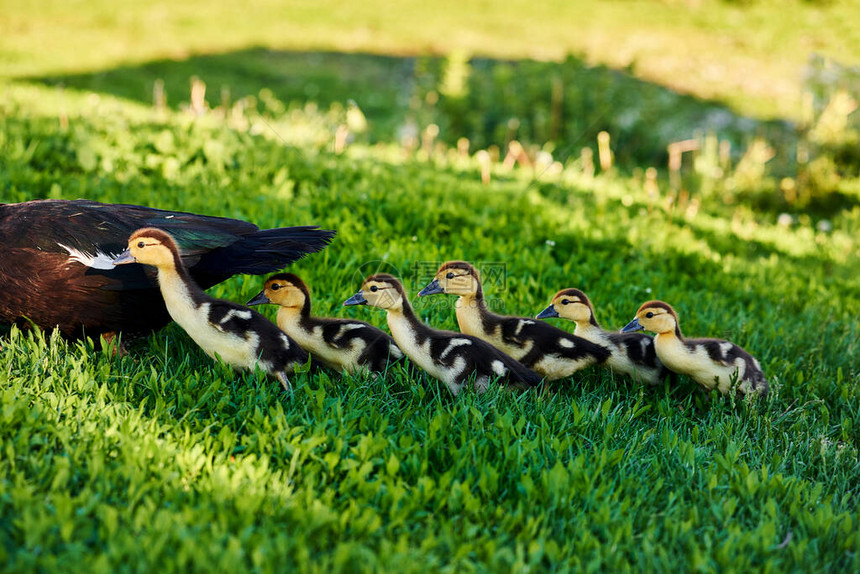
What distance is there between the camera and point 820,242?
8016mm

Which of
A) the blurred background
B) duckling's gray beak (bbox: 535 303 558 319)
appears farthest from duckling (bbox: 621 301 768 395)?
the blurred background

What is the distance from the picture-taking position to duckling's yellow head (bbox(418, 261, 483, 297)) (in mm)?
4387

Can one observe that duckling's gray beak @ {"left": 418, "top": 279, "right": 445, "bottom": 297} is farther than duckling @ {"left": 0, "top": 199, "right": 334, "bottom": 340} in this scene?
Yes

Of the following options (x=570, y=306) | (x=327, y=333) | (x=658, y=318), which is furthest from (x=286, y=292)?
(x=658, y=318)

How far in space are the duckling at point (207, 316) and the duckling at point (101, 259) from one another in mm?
171

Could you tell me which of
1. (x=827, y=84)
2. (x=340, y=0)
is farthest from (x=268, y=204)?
(x=340, y=0)

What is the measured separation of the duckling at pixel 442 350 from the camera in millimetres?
4004

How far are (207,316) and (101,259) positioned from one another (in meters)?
0.71

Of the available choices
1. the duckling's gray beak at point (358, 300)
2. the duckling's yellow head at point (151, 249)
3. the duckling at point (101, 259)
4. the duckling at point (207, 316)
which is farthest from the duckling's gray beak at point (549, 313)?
the duckling's yellow head at point (151, 249)

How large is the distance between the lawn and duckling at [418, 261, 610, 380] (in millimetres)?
220

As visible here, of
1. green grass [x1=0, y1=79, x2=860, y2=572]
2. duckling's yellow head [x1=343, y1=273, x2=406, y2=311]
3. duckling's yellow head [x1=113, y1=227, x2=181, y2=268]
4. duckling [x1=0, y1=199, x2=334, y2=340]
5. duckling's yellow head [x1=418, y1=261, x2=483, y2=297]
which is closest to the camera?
green grass [x1=0, y1=79, x2=860, y2=572]

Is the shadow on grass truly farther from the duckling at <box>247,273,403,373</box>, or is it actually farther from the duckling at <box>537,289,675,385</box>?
the duckling at <box>247,273,403,373</box>

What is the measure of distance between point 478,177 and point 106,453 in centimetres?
583

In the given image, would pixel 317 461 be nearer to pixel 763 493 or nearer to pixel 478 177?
pixel 763 493
